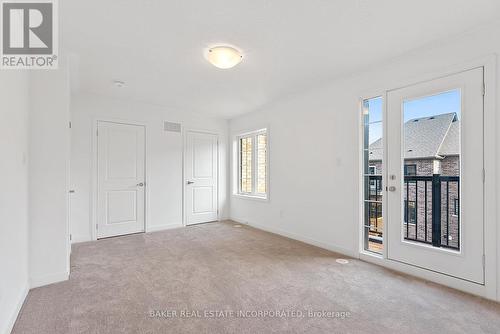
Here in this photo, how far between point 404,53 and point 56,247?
→ 4239 millimetres

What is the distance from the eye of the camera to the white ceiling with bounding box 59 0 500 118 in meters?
2.00

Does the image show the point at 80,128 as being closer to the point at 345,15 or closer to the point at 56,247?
the point at 56,247

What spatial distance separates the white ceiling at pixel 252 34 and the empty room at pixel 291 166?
20 mm

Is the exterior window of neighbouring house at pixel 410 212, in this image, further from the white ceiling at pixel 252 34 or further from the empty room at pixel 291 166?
the white ceiling at pixel 252 34

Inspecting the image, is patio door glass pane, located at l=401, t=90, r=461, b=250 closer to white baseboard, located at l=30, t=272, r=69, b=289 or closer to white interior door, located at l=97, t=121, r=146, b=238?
white baseboard, located at l=30, t=272, r=69, b=289

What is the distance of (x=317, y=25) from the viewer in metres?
2.25

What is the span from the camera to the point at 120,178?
452 cm

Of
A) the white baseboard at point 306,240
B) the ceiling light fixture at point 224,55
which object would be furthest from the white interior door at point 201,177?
the ceiling light fixture at point 224,55

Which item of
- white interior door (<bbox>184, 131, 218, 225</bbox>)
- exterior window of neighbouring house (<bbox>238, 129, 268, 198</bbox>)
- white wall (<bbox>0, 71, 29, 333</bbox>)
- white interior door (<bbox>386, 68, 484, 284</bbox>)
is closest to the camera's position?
white wall (<bbox>0, 71, 29, 333</bbox>)

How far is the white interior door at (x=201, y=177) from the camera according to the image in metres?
5.33

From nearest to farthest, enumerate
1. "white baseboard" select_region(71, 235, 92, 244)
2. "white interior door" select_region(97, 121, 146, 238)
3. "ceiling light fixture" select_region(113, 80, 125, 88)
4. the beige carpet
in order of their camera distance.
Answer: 1. the beige carpet
2. "ceiling light fixture" select_region(113, 80, 125, 88)
3. "white baseboard" select_region(71, 235, 92, 244)
4. "white interior door" select_region(97, 121, 146, 238)

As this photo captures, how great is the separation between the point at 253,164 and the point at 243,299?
3.39m

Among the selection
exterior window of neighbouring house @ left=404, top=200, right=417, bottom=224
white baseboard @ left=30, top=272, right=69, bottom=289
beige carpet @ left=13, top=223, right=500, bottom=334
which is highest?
exterior window of neighbouring house @ left=404, top=200, right=417, bottom=224

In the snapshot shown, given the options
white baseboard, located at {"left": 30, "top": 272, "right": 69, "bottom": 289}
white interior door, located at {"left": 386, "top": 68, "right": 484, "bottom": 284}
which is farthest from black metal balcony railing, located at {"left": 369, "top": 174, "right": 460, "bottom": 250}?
white baseboard, located at {"left": 30, "top": 272, "right": 69, "bottom": 289}
